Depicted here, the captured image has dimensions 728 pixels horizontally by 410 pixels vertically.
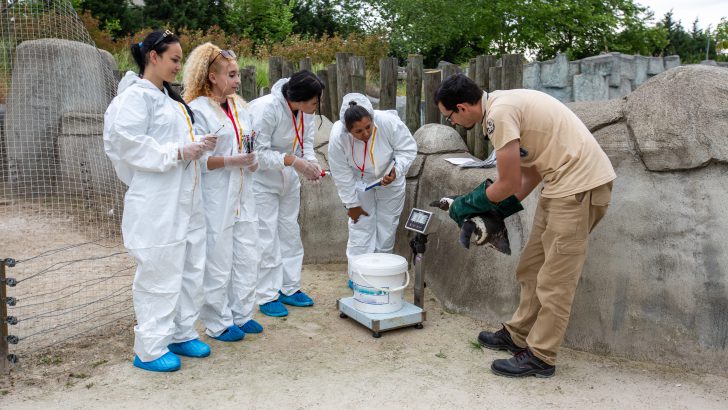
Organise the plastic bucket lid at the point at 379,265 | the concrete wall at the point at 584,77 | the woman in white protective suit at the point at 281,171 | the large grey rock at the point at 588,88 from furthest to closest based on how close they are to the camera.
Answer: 1. the concrete wall at the point at 584,77
2. the large grey rock at the point at 588,88
3. the woman in white protective suit at the point at 281,171
4. the plastic bucket lid at the point at 379,265

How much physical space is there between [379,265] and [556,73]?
15.0 meters

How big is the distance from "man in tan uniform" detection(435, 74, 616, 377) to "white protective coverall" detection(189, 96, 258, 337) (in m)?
1.37

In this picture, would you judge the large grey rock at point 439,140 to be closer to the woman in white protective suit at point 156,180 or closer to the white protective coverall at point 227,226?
the white protective coverall at point 227,226

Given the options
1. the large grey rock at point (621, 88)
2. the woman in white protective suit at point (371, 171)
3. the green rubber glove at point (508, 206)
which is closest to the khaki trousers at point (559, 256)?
the green rubber glove at point (508, 206)

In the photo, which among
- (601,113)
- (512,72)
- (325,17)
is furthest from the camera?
(325,17)

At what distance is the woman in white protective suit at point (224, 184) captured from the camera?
13.2 ft

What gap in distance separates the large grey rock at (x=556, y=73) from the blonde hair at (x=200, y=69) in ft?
50.0

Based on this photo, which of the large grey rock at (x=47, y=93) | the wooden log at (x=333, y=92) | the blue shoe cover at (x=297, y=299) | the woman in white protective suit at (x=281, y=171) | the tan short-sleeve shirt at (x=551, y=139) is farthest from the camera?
the large grey rock at (x=47, y=93)

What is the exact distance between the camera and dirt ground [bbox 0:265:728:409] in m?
3.44

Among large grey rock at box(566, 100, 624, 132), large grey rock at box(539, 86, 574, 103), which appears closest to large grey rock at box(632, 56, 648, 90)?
large grey rock at box(539, 86, 574, 103)

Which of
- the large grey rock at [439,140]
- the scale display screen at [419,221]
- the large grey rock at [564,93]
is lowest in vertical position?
the scale display screen at [419,221]

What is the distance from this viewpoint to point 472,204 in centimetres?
381

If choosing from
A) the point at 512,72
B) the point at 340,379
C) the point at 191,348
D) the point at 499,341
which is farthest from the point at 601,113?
the point at 191,348

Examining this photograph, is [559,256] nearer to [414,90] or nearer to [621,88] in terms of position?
[414,90]
